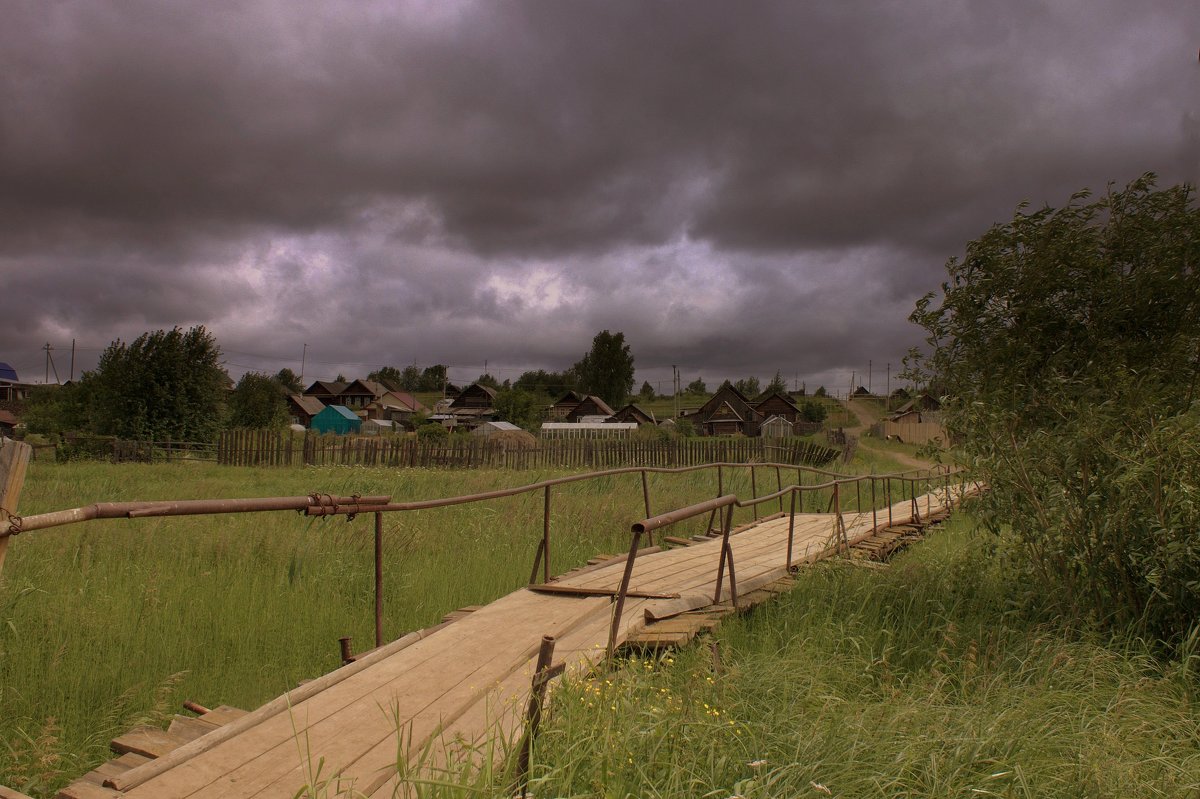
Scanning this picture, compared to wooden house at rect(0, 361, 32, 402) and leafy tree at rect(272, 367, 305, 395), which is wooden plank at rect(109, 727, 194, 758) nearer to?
leafy tree at rect(272, 367, 305, 395)

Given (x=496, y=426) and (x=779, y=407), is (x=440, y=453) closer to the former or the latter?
(x=496, y=426)

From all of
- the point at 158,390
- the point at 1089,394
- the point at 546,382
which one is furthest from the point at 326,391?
the point at 1089,394

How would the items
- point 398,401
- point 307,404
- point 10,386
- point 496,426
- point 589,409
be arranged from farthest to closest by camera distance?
Answer: 1. point 398,401
2. point 10,386
3. point 307,404
4. point 589,409
5. point 496,426

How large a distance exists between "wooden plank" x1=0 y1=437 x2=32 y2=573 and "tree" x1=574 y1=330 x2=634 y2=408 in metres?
82.8

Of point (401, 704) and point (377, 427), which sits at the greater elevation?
point (401, 704)

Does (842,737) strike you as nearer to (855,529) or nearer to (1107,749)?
(1107,749)

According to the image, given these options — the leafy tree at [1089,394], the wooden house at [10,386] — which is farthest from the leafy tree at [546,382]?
the leafy tree at [1089,394]

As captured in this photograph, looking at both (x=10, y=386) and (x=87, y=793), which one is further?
(x=10, y=386)

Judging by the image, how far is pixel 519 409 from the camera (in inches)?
2512

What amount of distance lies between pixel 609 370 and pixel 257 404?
135ft

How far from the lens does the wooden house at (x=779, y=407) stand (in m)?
73.1

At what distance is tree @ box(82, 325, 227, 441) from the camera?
31.6 metres

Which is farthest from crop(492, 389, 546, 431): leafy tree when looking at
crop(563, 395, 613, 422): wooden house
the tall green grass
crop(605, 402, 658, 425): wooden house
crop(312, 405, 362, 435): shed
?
the tall green grass

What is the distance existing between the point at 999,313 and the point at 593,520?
18.2ft
